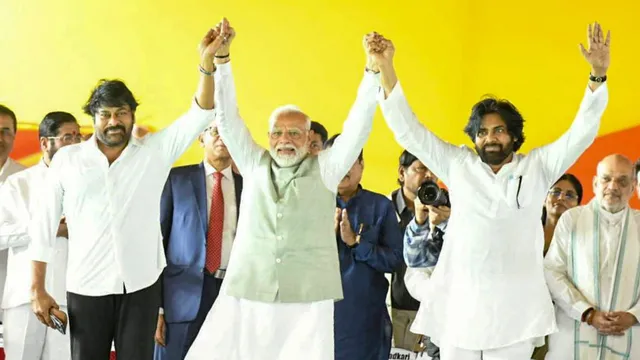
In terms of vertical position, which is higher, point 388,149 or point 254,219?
point 388,149

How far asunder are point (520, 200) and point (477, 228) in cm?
20

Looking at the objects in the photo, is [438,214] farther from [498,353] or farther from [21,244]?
[21,244]

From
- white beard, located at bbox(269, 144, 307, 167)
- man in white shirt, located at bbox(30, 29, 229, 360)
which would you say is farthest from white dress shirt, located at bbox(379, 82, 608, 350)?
man in white shirt, located at bbox(30, 29, 229, 360)

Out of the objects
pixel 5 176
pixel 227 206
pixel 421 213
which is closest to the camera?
pixel 421 213

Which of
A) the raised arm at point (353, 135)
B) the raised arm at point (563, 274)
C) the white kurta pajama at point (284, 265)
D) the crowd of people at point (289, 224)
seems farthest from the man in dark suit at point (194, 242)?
the raised arm at point (563, 274)

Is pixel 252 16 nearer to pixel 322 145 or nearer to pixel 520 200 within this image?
pixel 322 145

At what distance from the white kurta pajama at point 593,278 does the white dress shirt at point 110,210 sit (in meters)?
1.85

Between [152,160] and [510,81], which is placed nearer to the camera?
[152,160]

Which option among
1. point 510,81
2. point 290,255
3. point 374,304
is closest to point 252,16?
point 510,81

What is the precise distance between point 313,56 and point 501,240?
9.95 feet

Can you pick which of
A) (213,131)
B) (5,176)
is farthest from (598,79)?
(5,176)

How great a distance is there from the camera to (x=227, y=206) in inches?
186

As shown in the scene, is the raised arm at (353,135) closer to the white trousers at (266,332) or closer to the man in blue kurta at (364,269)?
the white trousers at (266,332)

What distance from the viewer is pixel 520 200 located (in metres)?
3.95
